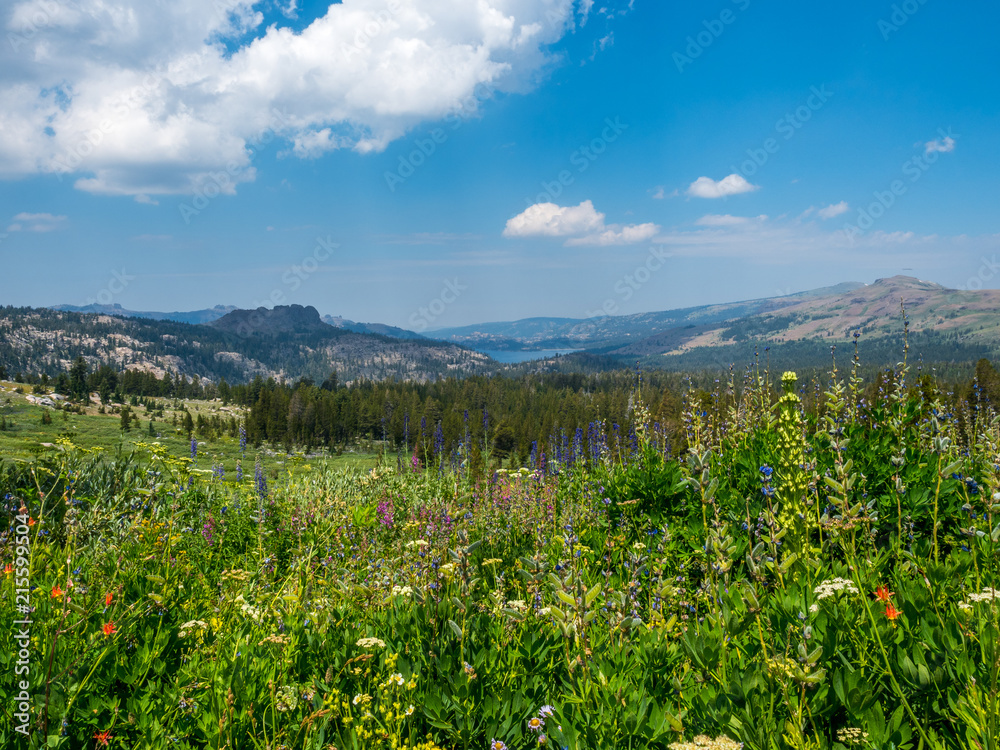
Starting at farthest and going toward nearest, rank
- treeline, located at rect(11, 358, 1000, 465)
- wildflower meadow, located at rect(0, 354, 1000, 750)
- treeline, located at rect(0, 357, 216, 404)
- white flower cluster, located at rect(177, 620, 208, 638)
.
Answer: treeline, located at rect(11, 358, 1000, 465), treeline, located at rect(0, 357, 216, 404), white flower cluster, located at rect(177, 620, 208, 638), wildflower meadow, located at rect(0, 354, 1000, 750)

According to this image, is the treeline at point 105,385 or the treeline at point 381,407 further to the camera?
the treeline at point 381,407

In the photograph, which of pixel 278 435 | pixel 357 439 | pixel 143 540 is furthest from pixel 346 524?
pixel 357 439

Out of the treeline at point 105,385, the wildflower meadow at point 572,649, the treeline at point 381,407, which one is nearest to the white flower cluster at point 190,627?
the wildflower meadow at point 572,649

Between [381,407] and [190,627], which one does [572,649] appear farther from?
[381,407]

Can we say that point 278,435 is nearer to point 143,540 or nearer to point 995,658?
point 143,540

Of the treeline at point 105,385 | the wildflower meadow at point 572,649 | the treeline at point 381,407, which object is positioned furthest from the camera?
the treeline at point 381,407

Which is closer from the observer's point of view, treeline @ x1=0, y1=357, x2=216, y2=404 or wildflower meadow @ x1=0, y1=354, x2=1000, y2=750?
wildflower meadow @ x1=0, y1=354, x2=1000, y2=750

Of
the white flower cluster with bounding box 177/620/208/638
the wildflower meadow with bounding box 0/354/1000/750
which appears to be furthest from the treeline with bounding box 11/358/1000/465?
the white flower cluster with bounding box 177/620/208/638

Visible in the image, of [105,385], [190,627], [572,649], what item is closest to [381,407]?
[105,385]

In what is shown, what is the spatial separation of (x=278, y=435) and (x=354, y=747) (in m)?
78.0

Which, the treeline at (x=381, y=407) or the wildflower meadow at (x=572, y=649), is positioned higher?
the wildflower meadow at (x=572, y=649)

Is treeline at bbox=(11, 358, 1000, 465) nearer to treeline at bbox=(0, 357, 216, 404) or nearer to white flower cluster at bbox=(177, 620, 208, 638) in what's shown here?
treeline at bbox=(0, 357, 216, 404)

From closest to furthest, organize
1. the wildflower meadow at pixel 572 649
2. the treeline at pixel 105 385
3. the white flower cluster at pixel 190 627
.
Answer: the wildflower meadow at pixel 572 649 < the white flower cluster at pixel 190 627 < the treeline at pixel 105 385

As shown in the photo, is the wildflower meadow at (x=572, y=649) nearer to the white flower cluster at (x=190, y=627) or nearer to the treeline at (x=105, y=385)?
the white flower cluster at (x=190, y=627)
